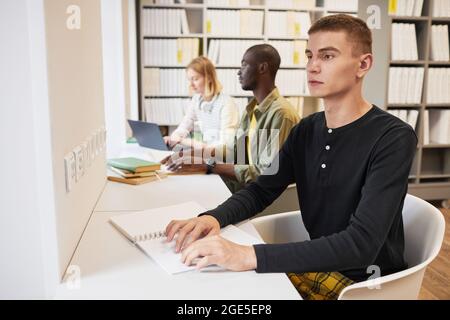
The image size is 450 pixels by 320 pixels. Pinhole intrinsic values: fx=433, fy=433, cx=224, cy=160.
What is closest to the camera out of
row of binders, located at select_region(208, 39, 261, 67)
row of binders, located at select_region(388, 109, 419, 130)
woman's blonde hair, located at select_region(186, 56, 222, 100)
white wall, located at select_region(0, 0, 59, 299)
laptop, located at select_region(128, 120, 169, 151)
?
white wall, located at select_region(0, 0, 59, 299)

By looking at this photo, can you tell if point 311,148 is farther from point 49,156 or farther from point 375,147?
point 49,156

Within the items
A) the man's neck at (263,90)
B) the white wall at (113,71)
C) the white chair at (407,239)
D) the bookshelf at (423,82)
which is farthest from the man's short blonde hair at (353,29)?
the bookshelf at (423,82)

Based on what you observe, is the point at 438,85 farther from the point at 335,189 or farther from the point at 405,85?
the point at 335,189

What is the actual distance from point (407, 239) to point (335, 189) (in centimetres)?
31

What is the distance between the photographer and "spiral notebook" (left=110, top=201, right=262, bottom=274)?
1082mm

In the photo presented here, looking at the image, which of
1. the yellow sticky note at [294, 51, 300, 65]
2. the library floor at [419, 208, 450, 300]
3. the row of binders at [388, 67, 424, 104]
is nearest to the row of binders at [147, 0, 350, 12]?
the yellow sticky note at [294, 51, 300, 65]

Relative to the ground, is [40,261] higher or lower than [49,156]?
lower

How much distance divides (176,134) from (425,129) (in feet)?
8.01

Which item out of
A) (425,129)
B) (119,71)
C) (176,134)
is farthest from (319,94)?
(425,129)

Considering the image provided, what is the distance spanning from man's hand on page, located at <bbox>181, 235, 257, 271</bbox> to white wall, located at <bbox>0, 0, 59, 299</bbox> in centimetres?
31

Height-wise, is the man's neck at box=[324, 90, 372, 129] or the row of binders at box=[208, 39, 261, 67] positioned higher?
the row of binders at box=[208, 39, 261, 67]

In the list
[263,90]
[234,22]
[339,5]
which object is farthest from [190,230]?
[339,5]

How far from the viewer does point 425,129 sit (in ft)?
13.6

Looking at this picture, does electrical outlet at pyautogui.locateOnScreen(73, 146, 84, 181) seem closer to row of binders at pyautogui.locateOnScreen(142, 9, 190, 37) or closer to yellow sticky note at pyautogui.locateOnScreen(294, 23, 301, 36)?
row of binders at pyautogui.locateOnScreen(142, 9, 190, 37)
